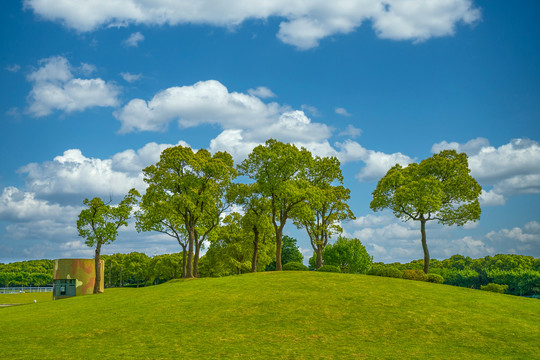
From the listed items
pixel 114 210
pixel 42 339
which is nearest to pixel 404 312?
pixel 42 339

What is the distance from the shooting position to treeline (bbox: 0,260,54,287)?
153 m

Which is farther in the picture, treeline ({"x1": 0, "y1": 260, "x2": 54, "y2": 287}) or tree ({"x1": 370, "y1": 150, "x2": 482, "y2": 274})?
treeline ({"x1": 0, "y1": 260, "x2": 54, "y2": 287})

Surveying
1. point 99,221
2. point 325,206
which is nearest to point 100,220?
point 99,221

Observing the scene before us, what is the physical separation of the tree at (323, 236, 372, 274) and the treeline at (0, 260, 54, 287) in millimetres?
138902

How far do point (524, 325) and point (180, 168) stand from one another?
44.8 metres

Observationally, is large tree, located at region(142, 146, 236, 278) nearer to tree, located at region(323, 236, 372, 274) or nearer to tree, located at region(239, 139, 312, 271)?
tree, located at region(239, 139, 312, 271)

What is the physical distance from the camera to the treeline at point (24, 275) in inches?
6024

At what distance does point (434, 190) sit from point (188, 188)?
35285mm

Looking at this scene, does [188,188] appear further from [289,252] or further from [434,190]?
[289,252]

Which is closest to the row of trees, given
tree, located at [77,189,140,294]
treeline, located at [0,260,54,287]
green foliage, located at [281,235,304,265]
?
tree, located at [77,189,140,294]

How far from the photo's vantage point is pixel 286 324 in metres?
28.4

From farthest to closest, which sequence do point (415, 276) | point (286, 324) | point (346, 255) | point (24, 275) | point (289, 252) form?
point (24, 275)
point (289, 252)
point (346, 255)
point (415, 276)
point (286, 324)

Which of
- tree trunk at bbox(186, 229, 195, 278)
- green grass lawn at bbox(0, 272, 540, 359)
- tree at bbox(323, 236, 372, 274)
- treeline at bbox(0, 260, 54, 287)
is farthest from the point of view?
treeline at bbox(0, 260, 54, 287)

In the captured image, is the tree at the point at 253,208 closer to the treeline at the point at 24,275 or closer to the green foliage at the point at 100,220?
the green foliage at the point at 100,220
